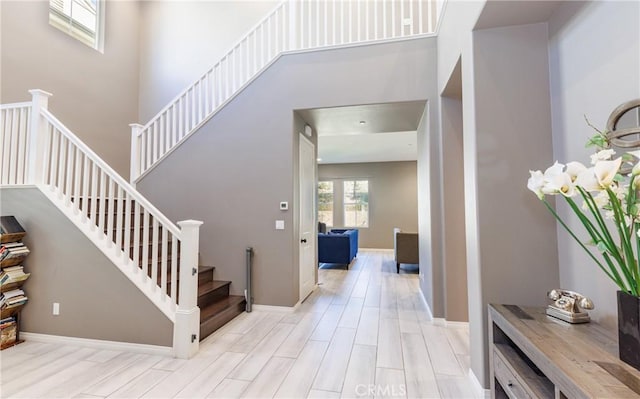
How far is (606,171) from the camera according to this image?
3.43 feet

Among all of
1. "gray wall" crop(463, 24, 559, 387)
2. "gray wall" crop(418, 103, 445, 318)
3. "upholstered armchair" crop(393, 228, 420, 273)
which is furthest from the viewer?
"upholstered armchair" crop(393, 228, 420, 273)

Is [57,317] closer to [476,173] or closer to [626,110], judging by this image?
[476,173]

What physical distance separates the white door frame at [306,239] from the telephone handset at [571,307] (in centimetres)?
281

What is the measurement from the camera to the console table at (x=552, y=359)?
1.01 meters

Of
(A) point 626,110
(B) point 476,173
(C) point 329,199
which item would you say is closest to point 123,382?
(B) point 476,173

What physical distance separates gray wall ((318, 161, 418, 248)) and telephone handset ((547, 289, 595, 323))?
7.82 m

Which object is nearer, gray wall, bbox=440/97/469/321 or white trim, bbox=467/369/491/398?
white trim, bbox=467/369/491/398

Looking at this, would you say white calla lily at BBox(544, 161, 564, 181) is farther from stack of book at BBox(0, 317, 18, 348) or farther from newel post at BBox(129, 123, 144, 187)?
newel post at BBox(129, 123, 144, 187)

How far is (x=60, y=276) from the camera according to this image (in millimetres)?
2824

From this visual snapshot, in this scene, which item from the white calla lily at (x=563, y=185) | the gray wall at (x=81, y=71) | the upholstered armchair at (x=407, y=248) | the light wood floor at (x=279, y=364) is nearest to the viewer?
the white calla lily at (x=563, y=185)

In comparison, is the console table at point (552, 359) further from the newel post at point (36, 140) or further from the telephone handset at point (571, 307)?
the newel post at point (36, 140)

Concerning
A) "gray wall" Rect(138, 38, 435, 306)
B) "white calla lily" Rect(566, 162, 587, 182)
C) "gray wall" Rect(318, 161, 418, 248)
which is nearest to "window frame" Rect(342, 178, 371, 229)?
"gray wall" Rect(318, 161, 418, 248)

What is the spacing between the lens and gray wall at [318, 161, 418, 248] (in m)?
9.33

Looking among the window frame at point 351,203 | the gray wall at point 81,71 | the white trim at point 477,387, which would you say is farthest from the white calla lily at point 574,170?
the window frame at point 351,203
